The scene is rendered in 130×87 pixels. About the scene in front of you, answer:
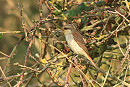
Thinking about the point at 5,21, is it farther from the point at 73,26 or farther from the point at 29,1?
the point at 73,26

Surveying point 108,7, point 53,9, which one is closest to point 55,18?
point 53,9

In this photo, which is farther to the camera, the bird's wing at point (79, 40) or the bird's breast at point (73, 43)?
the bird's breast at point (73, 43)

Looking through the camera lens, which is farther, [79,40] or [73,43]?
[73,43]

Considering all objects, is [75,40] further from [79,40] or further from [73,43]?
[79,40]

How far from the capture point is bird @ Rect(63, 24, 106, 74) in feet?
13.3

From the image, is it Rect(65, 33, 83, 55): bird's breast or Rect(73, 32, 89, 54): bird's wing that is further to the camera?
Rect(65, 33, 83, 55): bird's breast

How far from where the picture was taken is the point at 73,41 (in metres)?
4.51

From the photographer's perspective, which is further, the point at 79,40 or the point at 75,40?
the point at 75,40

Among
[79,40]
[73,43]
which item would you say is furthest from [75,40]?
[79,40]

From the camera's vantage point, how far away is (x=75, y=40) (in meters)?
4.55

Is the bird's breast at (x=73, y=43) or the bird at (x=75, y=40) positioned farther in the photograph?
the bird's breast at (x=73, y=43)

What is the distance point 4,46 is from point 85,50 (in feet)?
13.3

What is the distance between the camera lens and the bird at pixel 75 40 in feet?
13.3

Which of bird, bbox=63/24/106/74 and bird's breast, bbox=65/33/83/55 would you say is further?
bird's breast, bbox=65/33/83/55
